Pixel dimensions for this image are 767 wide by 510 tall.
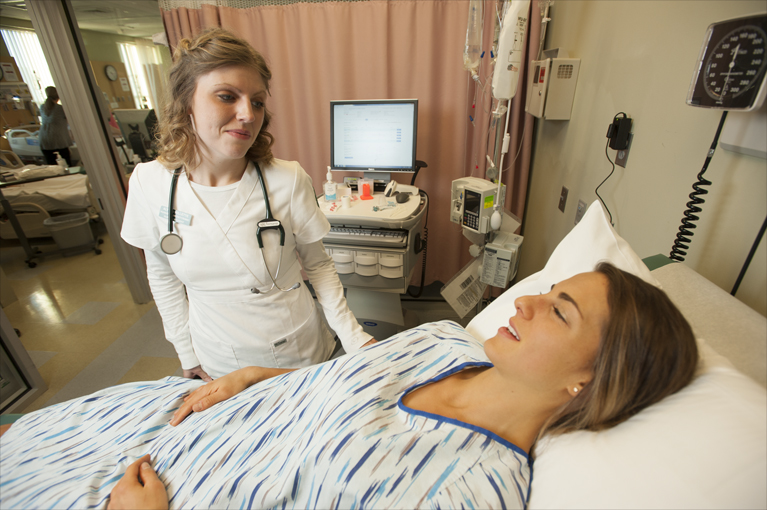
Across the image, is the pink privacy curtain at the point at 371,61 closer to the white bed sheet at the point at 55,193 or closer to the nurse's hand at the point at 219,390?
the nurse's hand at the point at 219,390

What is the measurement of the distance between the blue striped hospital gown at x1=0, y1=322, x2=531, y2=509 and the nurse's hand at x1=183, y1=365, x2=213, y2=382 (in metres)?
0.17

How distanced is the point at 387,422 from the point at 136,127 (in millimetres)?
2968

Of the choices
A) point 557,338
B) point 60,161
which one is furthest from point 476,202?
point 60,161

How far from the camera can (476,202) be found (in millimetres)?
1660

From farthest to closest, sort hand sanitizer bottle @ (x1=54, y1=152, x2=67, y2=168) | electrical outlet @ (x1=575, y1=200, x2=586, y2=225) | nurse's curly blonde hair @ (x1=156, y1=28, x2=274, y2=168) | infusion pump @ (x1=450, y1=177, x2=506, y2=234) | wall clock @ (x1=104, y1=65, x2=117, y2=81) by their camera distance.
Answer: wall clock @ (x1=104, y1=65, x2=117, y2=81) < hand sanitizer bottle @ (x1=54, y1=152, x2=67, y2=168) < infusion pump @ (x1=450, y1=177, x2=506, y2=234) < electrical outlet @ (x1=575, y1=200, x2=586, y2=225) < nurse's curly blonde hair @ (x1=156, y1=28, x2=274, y2=168)

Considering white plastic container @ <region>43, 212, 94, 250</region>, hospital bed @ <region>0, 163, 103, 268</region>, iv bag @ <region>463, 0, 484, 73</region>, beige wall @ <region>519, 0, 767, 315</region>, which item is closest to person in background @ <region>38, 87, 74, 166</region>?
hospital bed @ <region>0, 163, 103, 268</region>

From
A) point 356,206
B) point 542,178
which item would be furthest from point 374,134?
point 542,178

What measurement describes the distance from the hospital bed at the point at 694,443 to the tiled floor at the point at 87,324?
1.59 meters

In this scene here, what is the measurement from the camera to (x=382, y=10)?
213 cm

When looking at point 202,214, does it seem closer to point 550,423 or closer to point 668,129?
point 550,423

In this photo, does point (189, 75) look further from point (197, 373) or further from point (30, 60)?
point (30, 60)

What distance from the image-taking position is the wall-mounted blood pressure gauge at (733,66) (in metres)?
0.63

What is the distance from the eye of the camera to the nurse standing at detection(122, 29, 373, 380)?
965 millimetres

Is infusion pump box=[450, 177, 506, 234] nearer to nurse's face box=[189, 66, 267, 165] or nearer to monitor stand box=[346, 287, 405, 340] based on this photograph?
monitor stand box=[346, 287, 405, 340]
